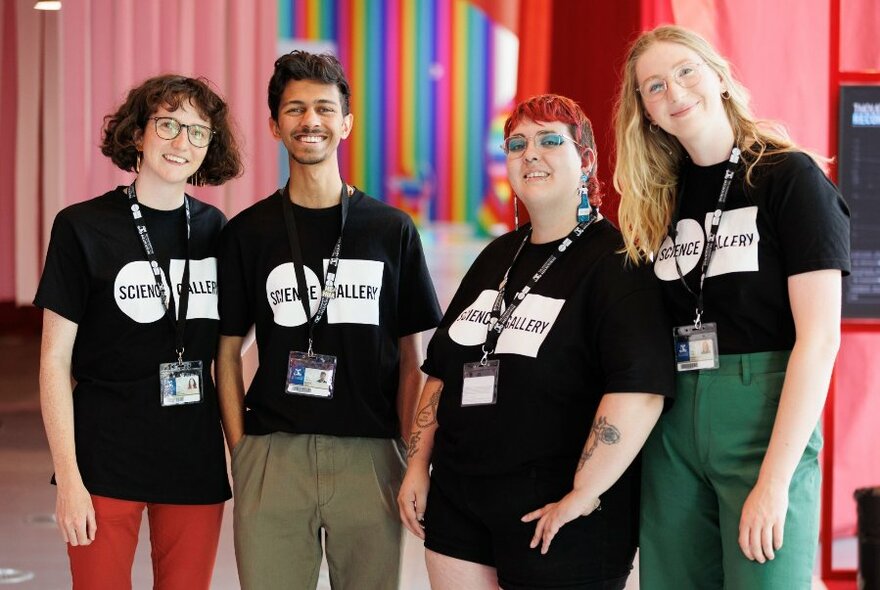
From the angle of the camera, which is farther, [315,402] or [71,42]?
[71,42]

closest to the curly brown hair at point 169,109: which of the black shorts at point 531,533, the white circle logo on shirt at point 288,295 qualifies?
the white circle logo on shirt at point 288,295

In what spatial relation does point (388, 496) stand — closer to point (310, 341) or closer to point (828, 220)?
point (310, 341)

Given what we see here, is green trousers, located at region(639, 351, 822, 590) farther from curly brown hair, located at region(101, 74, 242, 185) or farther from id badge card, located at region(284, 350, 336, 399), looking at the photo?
curly brown hair, located at region(101, 74, 242, 185)

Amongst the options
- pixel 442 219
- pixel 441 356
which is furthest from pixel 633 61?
pixel 442 219

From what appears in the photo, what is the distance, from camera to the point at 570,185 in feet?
6.96

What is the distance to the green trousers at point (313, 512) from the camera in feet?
7.79

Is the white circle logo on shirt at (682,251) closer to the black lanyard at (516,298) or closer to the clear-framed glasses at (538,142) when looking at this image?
the black lanyard at (516,298)

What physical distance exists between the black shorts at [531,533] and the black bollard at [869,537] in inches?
65.4

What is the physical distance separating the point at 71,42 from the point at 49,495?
2577 mm

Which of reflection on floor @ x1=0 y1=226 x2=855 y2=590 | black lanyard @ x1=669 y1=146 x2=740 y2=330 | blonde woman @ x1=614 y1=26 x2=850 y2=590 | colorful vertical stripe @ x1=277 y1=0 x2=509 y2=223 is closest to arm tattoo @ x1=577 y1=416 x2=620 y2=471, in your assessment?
blonde woman @ x1=614 y1=26 x2=850 y2=590

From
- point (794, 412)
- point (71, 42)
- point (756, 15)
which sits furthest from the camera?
point (71, 42)

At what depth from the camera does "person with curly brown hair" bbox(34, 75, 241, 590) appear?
90.3 inches

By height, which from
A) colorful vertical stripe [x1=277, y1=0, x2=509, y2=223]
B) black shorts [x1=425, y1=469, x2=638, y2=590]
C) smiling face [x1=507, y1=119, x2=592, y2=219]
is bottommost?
black shorts [x1=425, y1=469, x2=638, y2=590]

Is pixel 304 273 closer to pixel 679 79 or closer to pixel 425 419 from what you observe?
pixel 425 419
